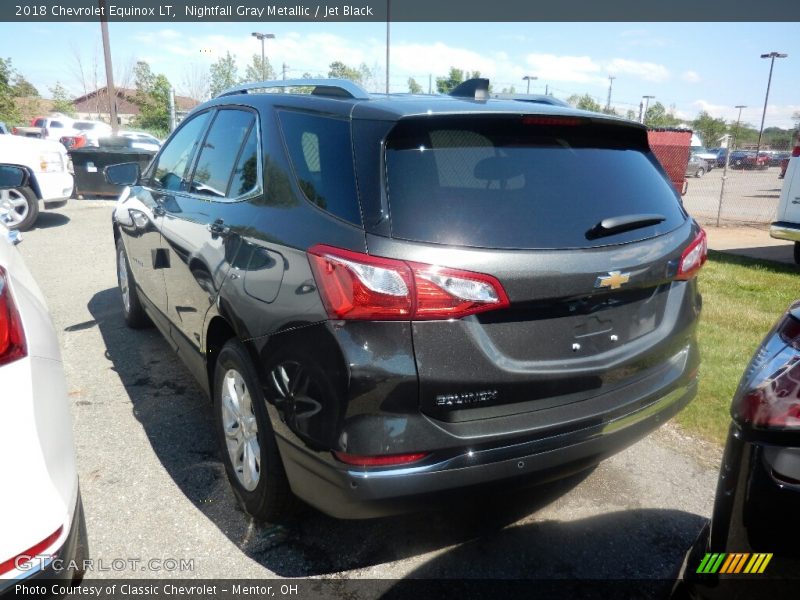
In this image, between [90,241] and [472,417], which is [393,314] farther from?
A: [90,241]

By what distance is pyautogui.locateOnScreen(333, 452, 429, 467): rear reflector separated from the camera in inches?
78.6

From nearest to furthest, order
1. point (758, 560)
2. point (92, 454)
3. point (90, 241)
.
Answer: point (758, 560) → point (92, 454) → point (90, 241)

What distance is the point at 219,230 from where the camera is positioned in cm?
284

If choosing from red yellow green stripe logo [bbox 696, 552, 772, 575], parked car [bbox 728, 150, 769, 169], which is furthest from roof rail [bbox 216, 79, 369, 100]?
parked car [bbox 728, 150, 769, 169]

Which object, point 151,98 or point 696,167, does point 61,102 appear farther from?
point 696,167

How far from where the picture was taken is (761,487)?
4.55 feet

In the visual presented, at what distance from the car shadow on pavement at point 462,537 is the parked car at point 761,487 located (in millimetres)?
801

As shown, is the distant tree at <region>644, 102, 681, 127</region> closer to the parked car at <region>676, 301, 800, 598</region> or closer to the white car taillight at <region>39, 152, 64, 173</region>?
the white car taillight at <region>39, 152, 64, 173</region>

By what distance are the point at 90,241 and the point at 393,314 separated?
9125mm

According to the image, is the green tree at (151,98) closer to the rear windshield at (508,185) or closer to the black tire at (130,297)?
the black tire at (130,297)

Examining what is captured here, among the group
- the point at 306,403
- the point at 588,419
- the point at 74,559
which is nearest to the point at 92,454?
the point at 74,559

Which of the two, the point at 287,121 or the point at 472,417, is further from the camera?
the point at 287,121

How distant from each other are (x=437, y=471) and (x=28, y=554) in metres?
1.21

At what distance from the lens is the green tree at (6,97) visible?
32188 millimetres
